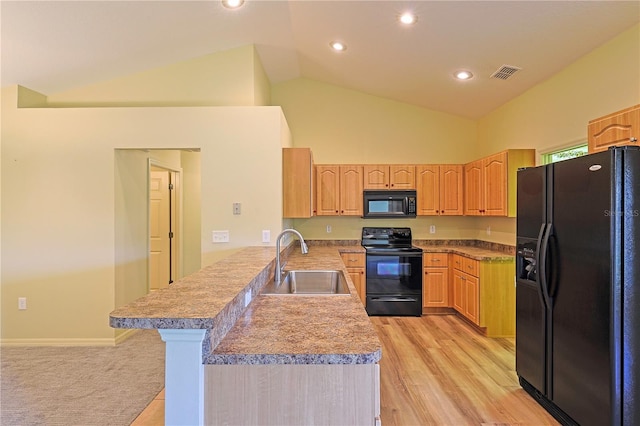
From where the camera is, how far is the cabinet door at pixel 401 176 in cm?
484

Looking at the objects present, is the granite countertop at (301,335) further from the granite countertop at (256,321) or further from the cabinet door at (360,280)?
the cabinet door at (360,280)

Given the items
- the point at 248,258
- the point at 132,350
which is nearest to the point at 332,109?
the point at 248,258

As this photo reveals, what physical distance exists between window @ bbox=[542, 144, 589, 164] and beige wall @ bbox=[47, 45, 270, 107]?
10.4 feet

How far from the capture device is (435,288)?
4543 millimetres

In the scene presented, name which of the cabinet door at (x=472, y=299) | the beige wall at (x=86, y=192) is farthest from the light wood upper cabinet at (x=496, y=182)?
the beige wall at (x=86, y=192)

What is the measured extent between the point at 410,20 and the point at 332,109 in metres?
2.26

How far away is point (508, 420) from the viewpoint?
2.25 metres

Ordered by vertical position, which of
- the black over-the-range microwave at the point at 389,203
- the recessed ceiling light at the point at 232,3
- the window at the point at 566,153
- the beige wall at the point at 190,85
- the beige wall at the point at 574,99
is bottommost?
the black over-the-range microwave at the point at 389,203

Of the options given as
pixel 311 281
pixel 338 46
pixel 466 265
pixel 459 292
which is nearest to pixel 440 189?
pixel 466 265

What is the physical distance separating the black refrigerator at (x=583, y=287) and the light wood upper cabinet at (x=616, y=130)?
25cm

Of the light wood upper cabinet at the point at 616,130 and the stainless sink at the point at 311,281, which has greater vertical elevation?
the light wood upper cabinet at the point at 616,130

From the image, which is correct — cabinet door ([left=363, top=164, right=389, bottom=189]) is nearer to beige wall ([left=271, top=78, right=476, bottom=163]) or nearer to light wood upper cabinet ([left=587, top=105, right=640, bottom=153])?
beige wall ([left=271, top=78, right=476, bottom=163])

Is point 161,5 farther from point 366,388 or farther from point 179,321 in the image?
point 366,388

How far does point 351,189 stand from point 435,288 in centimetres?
176
